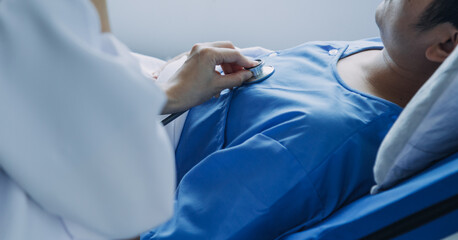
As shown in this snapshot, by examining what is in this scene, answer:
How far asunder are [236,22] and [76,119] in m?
1.25

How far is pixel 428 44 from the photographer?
0.76m

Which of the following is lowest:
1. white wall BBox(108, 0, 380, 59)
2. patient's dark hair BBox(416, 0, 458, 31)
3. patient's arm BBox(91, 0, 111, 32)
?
white wall BBox(108, 0, 380, 59)

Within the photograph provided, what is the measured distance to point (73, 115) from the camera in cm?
41

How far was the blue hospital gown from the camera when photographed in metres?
0.69

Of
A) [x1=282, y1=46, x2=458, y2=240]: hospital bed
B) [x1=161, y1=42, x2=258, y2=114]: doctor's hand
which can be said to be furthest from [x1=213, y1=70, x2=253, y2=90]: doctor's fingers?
[x1=282, y1=46, x2=458, y2=240]: hospital bed

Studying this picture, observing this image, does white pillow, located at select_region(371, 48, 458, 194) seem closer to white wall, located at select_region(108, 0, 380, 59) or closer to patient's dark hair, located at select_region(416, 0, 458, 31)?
patient's dark hair, located at select_region(416, 0, 458, 31)

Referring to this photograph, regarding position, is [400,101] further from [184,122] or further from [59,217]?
[59,217]

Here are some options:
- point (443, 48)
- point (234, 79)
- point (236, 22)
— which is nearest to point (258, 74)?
point (234, 79)

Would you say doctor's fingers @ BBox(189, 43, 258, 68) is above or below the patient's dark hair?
below

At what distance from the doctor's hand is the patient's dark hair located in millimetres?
346

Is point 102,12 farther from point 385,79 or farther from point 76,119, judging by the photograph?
point 385,79

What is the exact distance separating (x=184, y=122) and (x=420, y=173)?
1.72ft

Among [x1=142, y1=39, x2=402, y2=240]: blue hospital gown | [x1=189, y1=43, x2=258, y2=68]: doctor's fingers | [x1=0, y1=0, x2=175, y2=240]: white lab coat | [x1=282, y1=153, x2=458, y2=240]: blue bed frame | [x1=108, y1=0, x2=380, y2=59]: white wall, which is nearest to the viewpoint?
[x1=0, y1=0, x2=175, y2=240]: white lab coat

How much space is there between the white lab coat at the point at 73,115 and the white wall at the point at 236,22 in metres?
1.12
